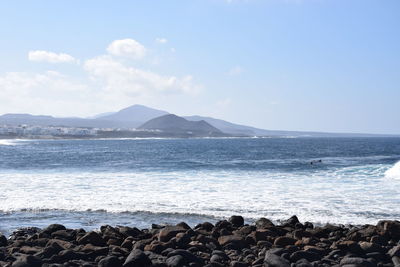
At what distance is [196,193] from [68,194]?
5270 millimetres

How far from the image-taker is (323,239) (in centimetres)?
1002

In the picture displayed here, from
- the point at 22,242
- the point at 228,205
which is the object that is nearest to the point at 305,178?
the point at 228,205

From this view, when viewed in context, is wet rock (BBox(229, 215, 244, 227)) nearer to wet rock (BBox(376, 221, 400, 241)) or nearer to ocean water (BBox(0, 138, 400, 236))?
ocean water (BBox(0, 138, 400, 236))

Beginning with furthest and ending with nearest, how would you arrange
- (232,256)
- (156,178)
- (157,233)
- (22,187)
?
(156,178) → (22,187) → (157,233) → (232,256)

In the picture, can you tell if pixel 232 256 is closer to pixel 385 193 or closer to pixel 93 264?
pixel 93 264

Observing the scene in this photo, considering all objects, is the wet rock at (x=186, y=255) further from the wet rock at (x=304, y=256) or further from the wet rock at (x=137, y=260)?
the wet rock at (x=304, y=256)

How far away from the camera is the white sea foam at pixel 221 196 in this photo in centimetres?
1558

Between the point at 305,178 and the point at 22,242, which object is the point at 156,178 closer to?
the point at 305,178

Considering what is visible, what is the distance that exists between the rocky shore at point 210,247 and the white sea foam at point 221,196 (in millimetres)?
3854

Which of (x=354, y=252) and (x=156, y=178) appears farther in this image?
(x=156, y=178)

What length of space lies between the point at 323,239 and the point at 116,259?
4397 millimetres

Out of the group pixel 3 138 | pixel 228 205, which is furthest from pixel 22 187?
pixel 3 138

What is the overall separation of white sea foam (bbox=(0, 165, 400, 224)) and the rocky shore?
385 cm

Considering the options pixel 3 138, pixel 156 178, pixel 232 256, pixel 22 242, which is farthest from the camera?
pixel 3 138
